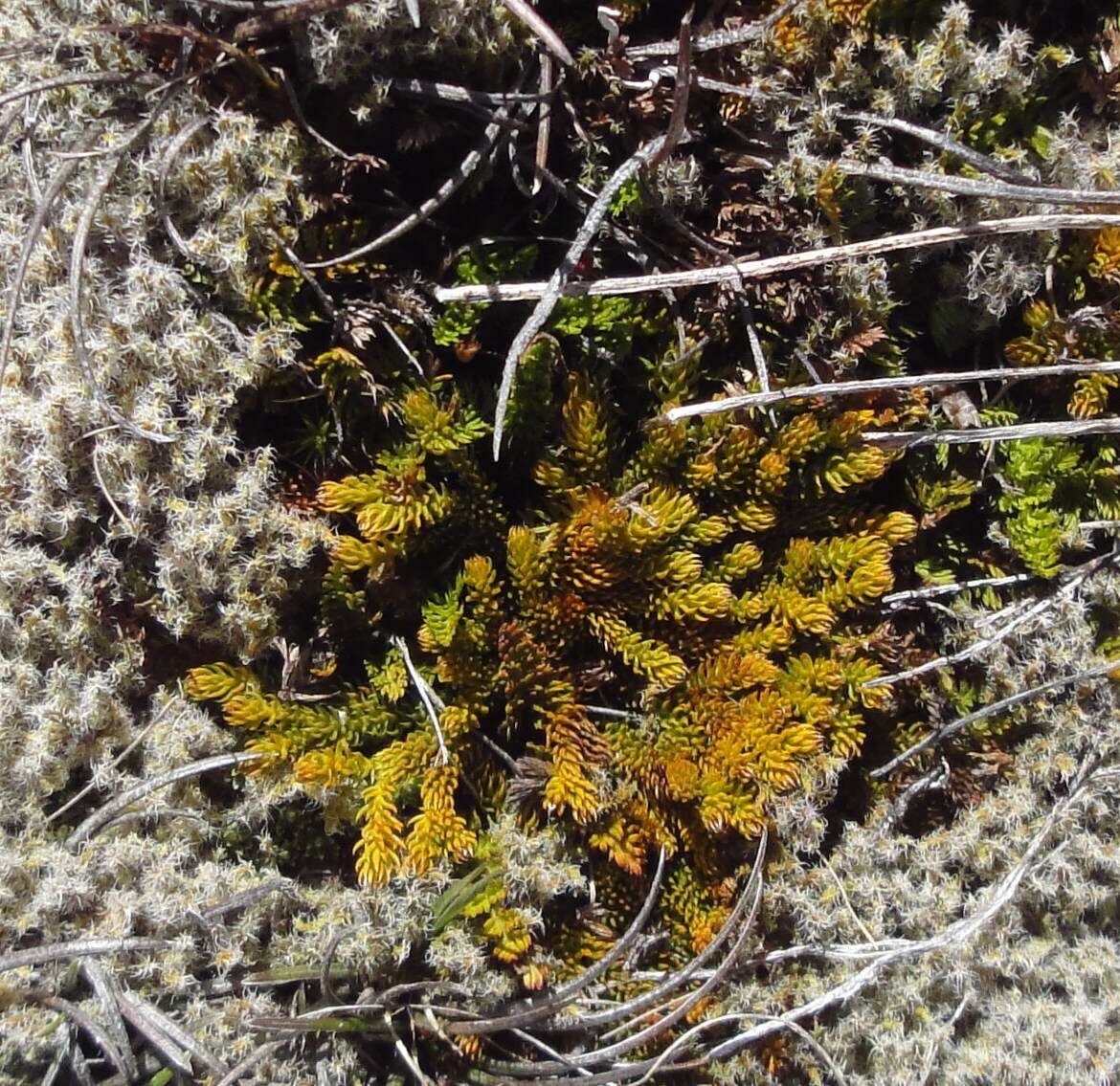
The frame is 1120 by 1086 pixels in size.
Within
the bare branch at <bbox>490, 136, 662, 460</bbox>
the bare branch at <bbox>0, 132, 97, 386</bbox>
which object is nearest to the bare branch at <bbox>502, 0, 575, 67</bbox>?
the bare branch at <bbox>490, 136, 662, 460</bbox>

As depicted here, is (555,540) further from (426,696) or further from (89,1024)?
(89,1024)

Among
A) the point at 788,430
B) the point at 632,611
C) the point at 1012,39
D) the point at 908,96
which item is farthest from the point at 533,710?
the point at 1012,39

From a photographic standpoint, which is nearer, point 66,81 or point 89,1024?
point 66,81

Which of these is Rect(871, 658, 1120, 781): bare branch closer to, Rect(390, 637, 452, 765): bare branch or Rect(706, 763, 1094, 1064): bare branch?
Rect(706, 763, 1094, 1064): bare branch

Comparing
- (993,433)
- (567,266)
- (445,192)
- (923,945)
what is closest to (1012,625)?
(993,433)

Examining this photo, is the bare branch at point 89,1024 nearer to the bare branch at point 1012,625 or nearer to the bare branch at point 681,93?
the bare branch at point 1012,625

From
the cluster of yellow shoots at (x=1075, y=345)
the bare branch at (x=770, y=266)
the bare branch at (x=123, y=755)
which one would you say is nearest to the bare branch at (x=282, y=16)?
the bare branch at (x=770, y=266)
